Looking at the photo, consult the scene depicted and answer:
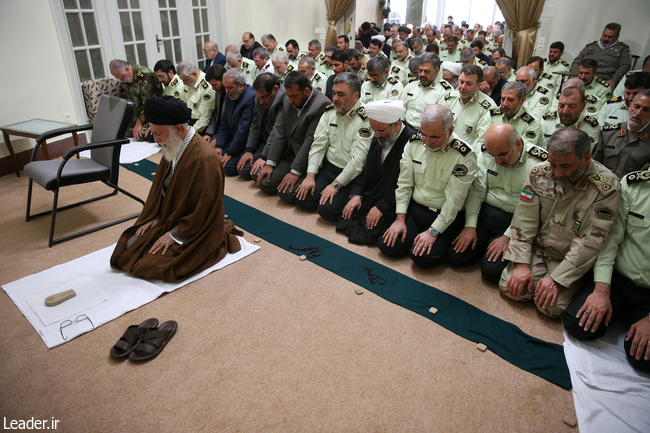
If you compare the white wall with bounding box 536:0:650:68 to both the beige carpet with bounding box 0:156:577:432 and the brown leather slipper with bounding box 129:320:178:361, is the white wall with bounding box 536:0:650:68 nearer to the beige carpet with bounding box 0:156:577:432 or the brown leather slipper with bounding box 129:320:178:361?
the beige carpet with bounding box 0:156:577:432

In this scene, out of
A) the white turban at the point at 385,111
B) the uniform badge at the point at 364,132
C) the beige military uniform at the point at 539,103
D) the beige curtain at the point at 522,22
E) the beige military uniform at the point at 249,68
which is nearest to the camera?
the white turban at the point at 385,111

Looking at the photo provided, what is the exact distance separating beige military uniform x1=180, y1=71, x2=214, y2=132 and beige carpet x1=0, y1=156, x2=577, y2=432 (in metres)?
2.86

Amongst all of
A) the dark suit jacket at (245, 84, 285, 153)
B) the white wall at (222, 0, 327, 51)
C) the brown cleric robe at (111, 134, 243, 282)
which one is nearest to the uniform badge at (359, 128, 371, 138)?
the dark suit jacket at (245, 84, 285, 153)

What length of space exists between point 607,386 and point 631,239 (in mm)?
841

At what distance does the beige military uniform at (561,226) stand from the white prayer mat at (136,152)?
4.45m

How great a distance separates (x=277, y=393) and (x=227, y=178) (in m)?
3.05

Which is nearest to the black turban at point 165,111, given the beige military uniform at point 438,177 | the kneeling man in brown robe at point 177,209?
the kneeling man in brown robe at point 177,209

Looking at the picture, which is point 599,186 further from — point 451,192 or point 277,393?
point 277,393

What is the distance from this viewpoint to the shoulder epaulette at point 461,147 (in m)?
2.69

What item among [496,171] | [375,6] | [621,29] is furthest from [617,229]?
[375,6]

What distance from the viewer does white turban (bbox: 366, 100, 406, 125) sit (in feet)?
9.55

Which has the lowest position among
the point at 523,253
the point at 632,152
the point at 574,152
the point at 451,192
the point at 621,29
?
the point at 523,253

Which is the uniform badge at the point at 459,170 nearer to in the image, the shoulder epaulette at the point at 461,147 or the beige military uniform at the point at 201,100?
the shoulder epaulette at the point at 461,147

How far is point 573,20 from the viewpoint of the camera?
6074 mm
